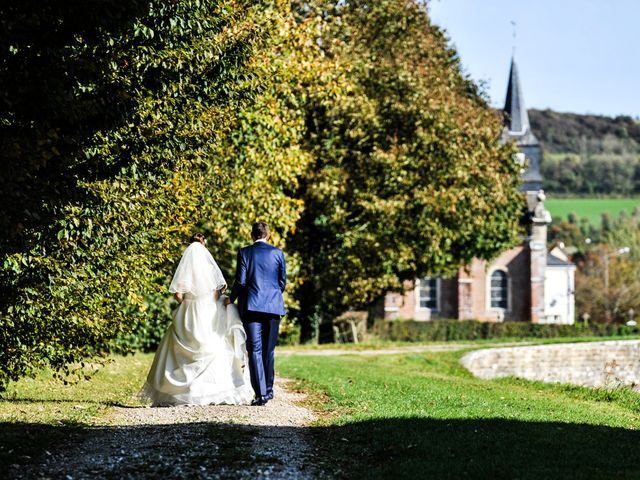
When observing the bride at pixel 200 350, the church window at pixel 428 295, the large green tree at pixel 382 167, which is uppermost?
the large green tree at pixel 382 167

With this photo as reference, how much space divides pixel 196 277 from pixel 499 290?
59843 millimetres

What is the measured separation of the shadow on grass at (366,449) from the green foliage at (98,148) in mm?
1850

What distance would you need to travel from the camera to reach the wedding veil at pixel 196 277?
12.3m

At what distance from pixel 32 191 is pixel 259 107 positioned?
10801mm

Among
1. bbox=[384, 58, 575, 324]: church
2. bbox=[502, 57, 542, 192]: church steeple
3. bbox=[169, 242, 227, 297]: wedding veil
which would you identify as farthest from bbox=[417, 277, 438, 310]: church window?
bbox=[169, 242, 227, 297]: wedding veil

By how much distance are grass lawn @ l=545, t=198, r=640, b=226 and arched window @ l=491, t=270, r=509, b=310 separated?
59.8m

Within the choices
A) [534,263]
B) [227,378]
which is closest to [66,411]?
[227,378]

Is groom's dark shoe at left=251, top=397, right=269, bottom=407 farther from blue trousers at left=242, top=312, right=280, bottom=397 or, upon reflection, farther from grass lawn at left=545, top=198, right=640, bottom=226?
grass lawn at left=545, top=198, right=640, bottom=226

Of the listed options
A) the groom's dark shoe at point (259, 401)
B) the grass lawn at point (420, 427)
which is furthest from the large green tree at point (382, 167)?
the groom's dark shoe at point (259, 401)

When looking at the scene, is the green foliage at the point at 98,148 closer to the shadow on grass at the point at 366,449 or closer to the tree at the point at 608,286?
the shadow on grass at the point at 366,449

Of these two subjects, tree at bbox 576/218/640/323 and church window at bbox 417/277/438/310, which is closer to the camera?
church window at bbox 417/277/438/310

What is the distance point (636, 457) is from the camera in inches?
325

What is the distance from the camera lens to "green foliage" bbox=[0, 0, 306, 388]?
885 cm

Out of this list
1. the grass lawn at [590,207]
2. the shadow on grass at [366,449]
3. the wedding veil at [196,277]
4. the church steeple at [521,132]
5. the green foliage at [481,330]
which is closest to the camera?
the shadow on grass at [366,449]
